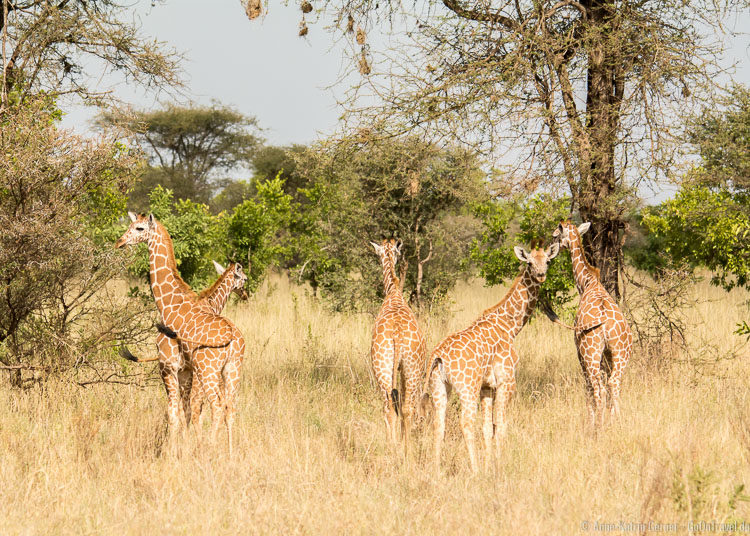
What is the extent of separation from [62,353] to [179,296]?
6.91 feet

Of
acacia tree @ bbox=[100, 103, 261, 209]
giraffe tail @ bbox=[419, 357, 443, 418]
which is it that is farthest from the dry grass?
acacia tree @ bbox=[100, 103, 261, 209]

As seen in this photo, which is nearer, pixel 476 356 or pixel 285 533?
pixel 285 533

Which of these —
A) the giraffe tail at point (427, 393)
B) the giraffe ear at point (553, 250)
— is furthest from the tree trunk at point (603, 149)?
the giraffe tail at point (427, 393)

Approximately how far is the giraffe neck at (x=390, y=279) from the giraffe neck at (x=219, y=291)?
5.37 feet

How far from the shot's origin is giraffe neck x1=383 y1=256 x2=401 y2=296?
26.2 feet

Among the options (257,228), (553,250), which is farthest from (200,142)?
(553,250)

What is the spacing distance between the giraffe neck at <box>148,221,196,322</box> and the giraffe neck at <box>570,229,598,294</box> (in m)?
3.98

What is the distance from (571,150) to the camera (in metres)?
8.66

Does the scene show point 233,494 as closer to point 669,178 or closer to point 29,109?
point 29,109

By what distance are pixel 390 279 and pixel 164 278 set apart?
2.34m

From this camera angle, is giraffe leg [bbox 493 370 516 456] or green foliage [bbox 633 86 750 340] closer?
giraffe leg [bbox 493 370 516 456]

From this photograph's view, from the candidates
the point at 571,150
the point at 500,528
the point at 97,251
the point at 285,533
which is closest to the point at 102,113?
the point at 97,251

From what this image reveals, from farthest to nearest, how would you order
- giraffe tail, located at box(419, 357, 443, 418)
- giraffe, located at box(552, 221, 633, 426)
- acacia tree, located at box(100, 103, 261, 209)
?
acacia tree, located at box(100, 103, 261, 209) < giraffe, located at box(552, 221, 633, 426) < giraffe tail, located at box(419, 357, 443, 418)

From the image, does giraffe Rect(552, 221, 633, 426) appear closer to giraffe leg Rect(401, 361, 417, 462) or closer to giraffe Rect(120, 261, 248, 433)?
giraffe leg Rect(401, 361, 417, 462)
